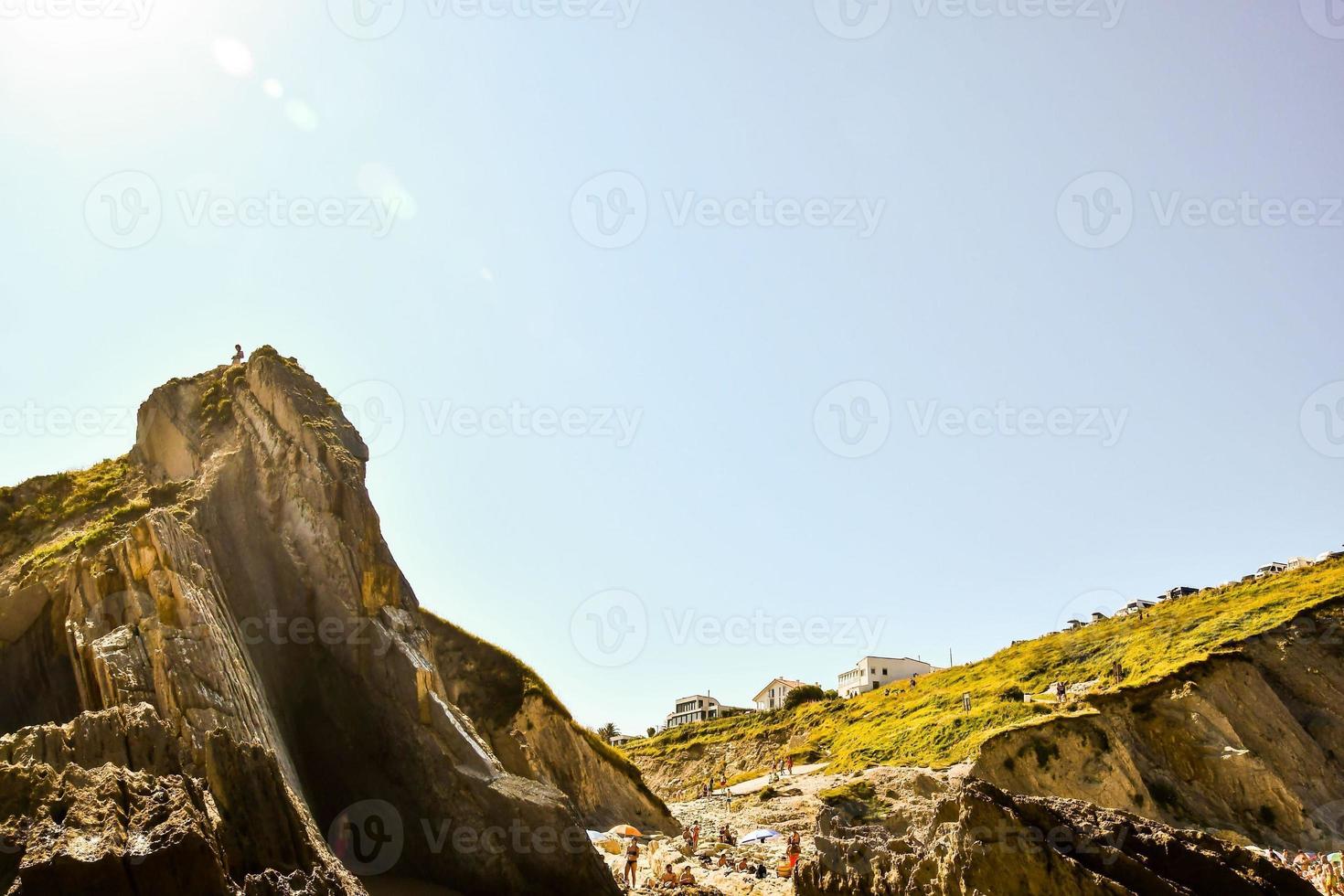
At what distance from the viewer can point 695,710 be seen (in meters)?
124

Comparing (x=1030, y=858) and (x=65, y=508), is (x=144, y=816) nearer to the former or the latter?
(x=1030, y=858)

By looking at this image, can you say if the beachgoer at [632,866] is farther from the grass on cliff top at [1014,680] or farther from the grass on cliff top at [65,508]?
the grass on cliff top at [1014,680]

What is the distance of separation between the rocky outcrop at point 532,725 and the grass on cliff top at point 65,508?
13703 mm

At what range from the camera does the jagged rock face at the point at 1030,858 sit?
1536 cm

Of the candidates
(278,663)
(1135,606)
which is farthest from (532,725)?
(1135,606)

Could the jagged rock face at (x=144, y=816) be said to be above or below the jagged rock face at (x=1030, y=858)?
A: above

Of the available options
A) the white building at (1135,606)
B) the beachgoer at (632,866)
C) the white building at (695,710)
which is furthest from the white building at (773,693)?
the beachgoer at (632,866)

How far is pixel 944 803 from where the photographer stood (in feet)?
58.1

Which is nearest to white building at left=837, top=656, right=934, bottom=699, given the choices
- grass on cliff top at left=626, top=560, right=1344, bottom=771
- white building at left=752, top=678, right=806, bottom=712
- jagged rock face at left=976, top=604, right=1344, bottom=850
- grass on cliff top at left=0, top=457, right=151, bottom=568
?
white building at left=752, top=678, right=806, bottom=712

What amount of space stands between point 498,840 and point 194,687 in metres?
8.67

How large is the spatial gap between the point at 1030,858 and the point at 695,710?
370ft

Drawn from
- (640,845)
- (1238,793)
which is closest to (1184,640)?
(1238,793)

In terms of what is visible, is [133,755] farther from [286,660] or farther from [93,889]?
[286,660]

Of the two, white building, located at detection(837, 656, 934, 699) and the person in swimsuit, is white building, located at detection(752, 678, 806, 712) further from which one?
the person in swimsuit
